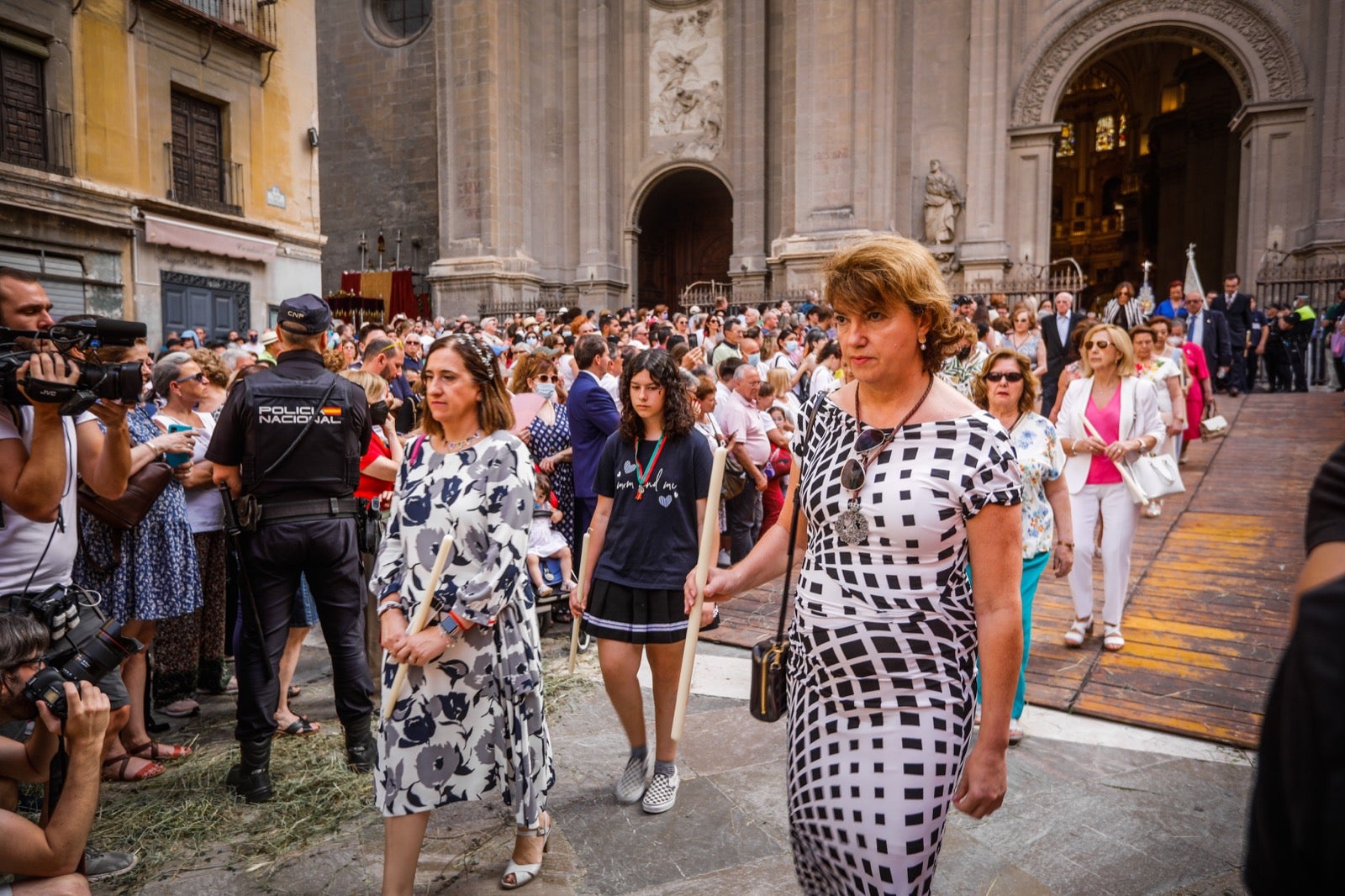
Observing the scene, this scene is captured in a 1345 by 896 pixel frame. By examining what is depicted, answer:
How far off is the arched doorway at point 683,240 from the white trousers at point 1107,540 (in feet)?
72.3

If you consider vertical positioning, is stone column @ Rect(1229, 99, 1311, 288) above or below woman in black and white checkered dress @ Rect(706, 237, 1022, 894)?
above

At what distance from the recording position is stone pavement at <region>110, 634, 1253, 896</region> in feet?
11.0

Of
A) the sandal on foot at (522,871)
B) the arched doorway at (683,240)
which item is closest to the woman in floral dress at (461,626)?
the sandal on foot at (522,871)

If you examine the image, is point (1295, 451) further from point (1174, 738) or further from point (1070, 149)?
point (1070, 149)

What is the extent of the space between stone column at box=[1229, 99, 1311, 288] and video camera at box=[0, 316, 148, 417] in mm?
23112

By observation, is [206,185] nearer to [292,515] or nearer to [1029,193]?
[292,515]

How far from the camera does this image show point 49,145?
53.5 feet

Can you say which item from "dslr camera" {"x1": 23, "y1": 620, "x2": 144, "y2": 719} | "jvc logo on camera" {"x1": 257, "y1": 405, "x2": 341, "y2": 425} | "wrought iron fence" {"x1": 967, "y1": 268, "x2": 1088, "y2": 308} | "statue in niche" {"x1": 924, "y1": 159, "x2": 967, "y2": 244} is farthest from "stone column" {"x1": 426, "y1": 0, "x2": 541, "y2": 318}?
"dslr camera" {"x1": 23, "y1": 620, "x2": 144, "y2": 719}

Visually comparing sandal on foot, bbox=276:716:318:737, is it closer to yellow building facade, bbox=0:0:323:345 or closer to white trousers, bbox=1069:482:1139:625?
white trousers, bbox=1069:482:1139:625

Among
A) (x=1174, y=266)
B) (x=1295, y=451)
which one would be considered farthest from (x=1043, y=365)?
(x=1174, y=266)

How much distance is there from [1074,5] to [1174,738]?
2177cm

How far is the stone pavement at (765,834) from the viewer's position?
11.0 feet

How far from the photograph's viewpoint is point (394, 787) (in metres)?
2.95

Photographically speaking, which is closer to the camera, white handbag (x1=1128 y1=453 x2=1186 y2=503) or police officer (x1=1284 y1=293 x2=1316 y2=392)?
white handbag (x1=1128 y1=453 x2=1186 y2=503)
